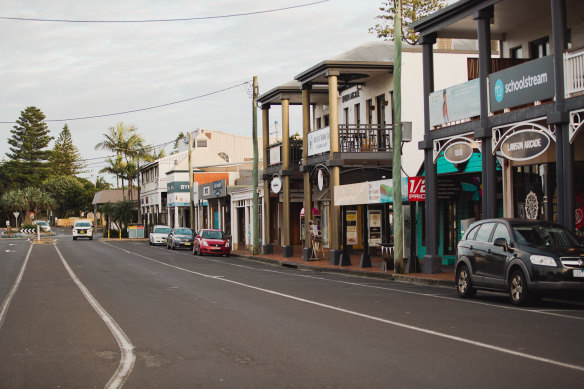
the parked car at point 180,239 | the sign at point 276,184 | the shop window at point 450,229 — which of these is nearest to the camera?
the shop window at point 450,229

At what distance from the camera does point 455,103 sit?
2211 cm

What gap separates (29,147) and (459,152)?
4340 inches

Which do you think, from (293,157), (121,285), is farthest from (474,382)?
(293,157)

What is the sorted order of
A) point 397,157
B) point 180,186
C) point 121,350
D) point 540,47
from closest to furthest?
point 121,350, point 540,47, point 397,157, point 180,186

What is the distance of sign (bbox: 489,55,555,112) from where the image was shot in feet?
59.6

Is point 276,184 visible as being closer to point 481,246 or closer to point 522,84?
point 522,84

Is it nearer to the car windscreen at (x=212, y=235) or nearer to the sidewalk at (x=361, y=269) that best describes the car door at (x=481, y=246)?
the sidewalk at (x=361, y=269)

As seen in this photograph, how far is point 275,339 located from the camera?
34.3 ft

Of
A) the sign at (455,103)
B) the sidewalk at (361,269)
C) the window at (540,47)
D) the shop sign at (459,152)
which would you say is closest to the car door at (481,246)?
the sidewalk at (361,269)

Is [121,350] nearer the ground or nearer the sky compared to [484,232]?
nearer the ground

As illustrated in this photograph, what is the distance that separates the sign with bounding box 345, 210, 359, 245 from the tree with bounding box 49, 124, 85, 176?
11037 centimetres

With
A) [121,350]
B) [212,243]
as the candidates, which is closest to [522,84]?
[121,350]

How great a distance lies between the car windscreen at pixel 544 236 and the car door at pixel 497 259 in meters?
0.26

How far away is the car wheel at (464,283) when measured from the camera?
16.2 meters
